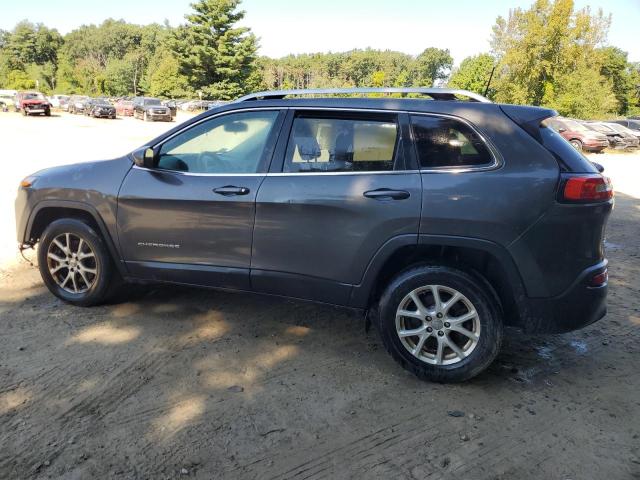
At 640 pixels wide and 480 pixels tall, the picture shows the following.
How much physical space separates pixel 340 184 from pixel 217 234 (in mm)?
979

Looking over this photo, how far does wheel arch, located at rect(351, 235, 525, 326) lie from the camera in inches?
127

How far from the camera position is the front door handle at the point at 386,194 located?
3.33m

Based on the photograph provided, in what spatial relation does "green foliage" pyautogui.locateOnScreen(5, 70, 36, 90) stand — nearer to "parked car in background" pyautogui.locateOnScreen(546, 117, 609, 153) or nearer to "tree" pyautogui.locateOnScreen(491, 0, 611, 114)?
"tree" pyautogui.locateOnScreen(491, 0, 611, 114)

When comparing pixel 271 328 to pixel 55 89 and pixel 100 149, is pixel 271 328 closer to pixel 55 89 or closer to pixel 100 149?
pixel 100 149

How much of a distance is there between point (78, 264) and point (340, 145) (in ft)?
7.89

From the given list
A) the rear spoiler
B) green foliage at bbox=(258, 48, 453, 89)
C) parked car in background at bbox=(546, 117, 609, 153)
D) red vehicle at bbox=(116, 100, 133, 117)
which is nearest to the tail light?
the rear spoiler

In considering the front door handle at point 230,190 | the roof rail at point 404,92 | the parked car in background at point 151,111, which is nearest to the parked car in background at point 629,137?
the roof rail at point 404,92

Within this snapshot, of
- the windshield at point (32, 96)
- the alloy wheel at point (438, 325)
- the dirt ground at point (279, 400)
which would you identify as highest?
the windshield at point (32, 96)

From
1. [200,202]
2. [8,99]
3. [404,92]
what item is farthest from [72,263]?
[8,99]

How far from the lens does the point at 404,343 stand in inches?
135

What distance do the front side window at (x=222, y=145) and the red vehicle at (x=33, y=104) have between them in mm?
40385

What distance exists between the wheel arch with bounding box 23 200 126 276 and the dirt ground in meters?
0.53

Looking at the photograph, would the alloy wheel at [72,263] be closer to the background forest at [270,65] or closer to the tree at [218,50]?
the background forest at [270,65]

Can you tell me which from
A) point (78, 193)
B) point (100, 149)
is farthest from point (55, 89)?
point (78, 193)
